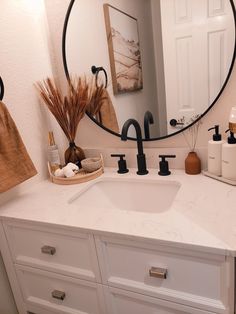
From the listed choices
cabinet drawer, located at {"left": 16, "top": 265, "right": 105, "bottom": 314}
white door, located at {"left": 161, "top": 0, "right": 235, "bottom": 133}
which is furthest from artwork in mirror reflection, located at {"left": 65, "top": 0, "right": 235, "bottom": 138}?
cabinet drawer, located at {"left": 16, "top": 265, "right": 105, "bottom": 314}

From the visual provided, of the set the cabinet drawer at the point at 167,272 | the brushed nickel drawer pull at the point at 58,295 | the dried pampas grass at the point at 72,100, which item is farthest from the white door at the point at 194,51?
the brushed nickel drawer pull at the point at 58,295

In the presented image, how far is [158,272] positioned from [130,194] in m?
0.47

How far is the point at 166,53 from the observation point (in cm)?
106

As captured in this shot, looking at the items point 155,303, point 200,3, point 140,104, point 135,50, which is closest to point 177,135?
point 140,104

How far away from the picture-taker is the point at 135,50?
3.65 ft

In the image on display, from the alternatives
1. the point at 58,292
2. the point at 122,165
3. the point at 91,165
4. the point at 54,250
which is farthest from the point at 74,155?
the point at 58,292

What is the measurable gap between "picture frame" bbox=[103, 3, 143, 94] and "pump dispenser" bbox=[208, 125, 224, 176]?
1.27 ft

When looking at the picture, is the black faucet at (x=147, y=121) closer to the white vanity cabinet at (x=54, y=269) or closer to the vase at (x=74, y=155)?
the vase at (x=74, y=155)

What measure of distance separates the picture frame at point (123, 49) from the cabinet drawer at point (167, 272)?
70cm

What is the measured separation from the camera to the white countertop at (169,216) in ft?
2.24

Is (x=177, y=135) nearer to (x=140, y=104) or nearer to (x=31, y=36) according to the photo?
(x=140, y=104)

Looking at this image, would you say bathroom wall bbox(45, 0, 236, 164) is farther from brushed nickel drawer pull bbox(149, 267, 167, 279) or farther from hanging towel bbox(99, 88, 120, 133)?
brushed nickel drawer pull bbox(149, 267, 167, 279)

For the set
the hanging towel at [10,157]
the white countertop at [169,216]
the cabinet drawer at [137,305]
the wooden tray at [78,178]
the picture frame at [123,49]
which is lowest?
the cabinet drawer at [137,305]

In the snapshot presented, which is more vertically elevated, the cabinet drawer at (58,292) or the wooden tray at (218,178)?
the wooden tray at (218,178)
